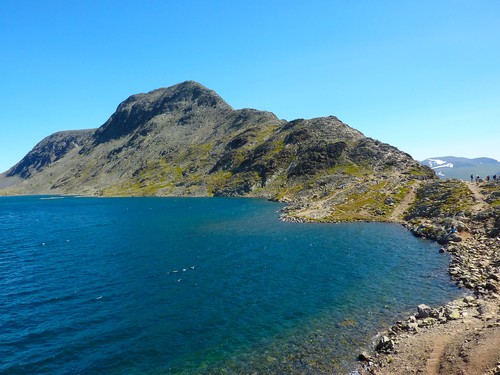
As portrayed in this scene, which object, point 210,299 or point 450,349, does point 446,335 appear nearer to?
point 450,349

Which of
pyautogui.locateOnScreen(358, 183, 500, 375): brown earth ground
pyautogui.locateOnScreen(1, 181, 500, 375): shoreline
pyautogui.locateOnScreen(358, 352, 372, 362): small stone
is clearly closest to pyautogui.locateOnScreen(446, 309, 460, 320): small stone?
pyautogui.locateOnScreen(1, 181, 500, 375): shoreline

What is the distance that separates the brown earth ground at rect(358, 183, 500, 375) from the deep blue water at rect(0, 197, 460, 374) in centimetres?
311

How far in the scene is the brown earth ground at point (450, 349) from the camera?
24.4m

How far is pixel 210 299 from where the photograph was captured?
1719 inches

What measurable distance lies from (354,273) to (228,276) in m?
20.1

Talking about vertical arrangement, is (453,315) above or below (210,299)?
above

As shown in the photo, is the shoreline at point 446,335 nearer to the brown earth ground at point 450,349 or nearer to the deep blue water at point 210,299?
the brown earth ground at point 450,349

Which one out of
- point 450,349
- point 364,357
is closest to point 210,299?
point 364,357

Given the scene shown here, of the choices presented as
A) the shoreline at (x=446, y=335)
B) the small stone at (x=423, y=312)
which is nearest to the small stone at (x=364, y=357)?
the shoreline at (x=446, y=335)

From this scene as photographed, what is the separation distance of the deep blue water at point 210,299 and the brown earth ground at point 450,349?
3.11 meters

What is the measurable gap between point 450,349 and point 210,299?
1074 inches

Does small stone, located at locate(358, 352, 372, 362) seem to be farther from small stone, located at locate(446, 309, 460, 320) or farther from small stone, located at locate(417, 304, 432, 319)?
small stone, located at locate(446, 309, 460, 320)

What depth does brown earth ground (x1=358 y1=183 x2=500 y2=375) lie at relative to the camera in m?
24.4

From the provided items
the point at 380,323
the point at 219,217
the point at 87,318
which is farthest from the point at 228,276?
the point at 219,217
